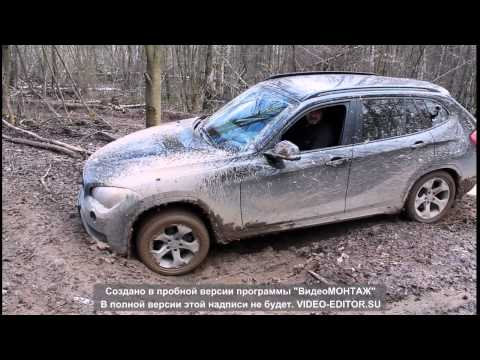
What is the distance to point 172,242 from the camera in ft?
13.4

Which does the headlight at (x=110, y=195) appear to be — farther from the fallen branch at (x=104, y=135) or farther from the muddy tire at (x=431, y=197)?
the fallen branch at (x=104, y=135)

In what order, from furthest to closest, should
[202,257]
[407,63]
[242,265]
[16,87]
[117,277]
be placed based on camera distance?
[407,63]
[16,87]
[242,265]
[202,257]
[117,277]

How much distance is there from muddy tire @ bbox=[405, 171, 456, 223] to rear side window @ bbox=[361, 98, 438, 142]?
2.15 feet

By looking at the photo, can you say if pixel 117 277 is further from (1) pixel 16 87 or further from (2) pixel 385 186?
(1) pixel 16 87

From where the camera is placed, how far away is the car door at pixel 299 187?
164 inches

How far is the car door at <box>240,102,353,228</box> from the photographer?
4.17 m

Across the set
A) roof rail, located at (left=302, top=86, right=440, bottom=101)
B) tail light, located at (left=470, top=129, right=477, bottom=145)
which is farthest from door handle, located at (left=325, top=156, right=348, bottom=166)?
tail light, located at (left=470, top=129, right=477, bottom=145)

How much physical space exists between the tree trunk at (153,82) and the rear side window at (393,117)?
355 cm

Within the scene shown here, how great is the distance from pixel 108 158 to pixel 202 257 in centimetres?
144

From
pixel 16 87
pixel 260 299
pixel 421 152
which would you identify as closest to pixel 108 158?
pixel 260 299

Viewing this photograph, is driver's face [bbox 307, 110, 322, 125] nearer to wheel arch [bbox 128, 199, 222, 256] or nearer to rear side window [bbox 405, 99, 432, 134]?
rear side window [bbox 405, 99, 432, 134]

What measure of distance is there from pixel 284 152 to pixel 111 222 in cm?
178

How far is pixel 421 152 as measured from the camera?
4.84 m

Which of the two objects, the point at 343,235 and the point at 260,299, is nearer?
the point at 260,299
